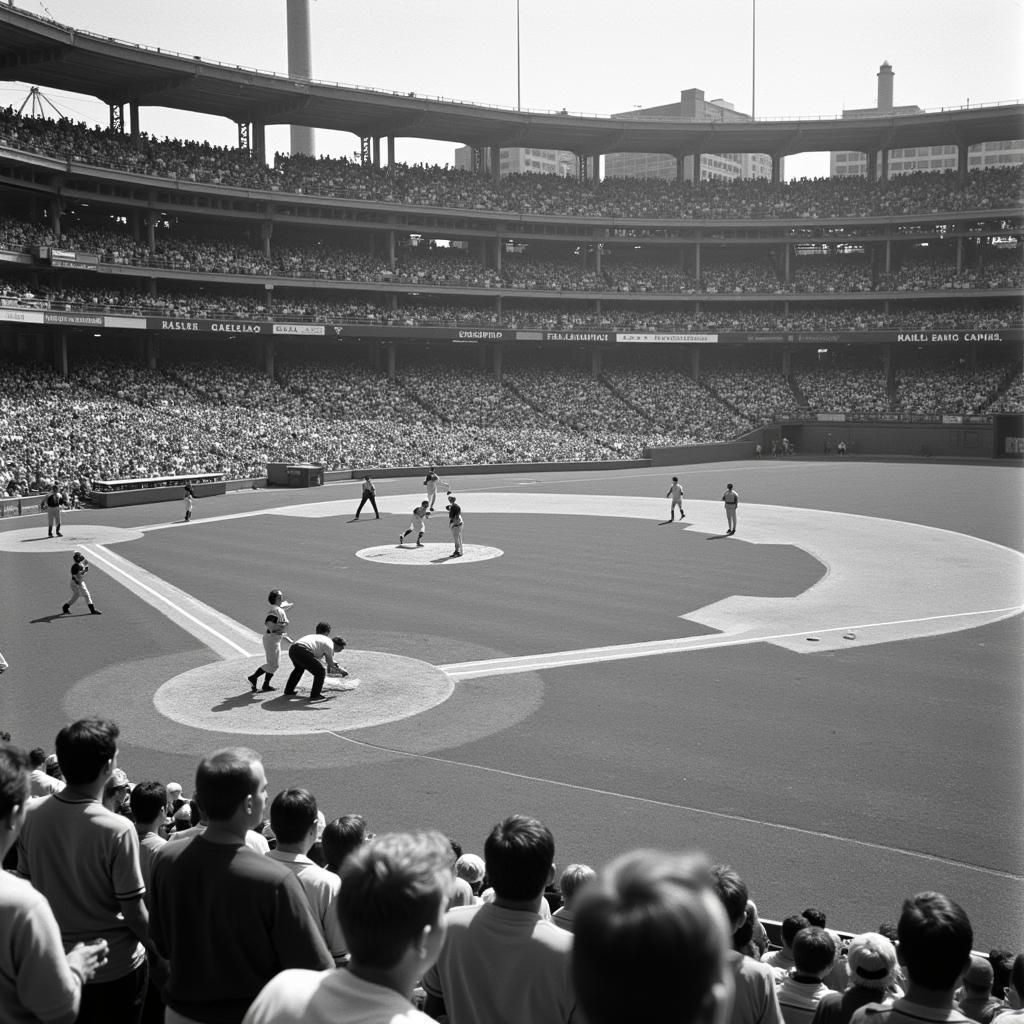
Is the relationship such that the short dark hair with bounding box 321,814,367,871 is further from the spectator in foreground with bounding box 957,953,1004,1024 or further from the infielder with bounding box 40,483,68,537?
the infielder with bounding box 40,483,68,537

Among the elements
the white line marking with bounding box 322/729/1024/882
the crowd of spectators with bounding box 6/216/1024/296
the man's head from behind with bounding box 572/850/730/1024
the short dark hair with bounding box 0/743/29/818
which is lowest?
the white line marking with bounding box 322/729/1024/882

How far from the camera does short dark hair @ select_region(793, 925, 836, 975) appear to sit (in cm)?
579

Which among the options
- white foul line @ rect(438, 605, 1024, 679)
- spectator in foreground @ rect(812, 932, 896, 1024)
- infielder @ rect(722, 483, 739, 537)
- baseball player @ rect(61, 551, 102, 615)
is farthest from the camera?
infielder @ rect(722, 483, 739, 537)

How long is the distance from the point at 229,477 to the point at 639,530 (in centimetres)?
2721

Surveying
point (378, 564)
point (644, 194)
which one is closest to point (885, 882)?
point (378, 564)

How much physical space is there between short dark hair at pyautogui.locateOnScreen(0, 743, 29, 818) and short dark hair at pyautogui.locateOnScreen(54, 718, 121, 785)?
3.16 feet

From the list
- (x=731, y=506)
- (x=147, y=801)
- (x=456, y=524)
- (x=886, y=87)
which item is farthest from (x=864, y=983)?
(x=886, y=87)

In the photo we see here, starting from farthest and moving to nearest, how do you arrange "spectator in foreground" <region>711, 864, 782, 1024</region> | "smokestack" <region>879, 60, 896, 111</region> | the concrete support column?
"smokestack" <region>879, 60, 896, 111</region> < the concrete support column < "spectator in foreground" <region>711, 864, 782, 1024</region>

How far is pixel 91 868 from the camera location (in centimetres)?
531

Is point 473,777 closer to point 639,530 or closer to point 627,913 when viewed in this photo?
point 627,913

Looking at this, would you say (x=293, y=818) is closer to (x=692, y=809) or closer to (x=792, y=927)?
(x=792, y=927)

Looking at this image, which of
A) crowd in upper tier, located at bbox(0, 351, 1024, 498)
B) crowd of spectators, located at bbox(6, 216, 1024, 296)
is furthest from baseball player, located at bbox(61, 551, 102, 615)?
crowd of spectators, located at bbox(6, 216, 1024, 296)

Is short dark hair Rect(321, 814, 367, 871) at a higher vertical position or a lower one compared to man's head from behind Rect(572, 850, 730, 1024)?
lower

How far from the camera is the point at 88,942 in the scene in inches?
210
